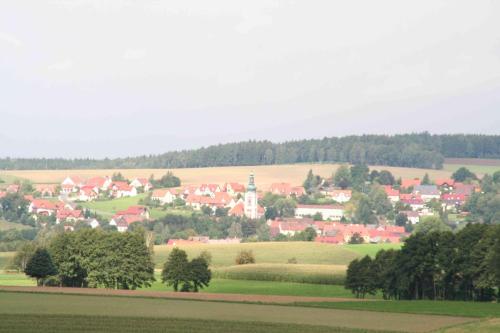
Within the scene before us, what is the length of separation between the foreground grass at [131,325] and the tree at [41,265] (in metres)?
30.3

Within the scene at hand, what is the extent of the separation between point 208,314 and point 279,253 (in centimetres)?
7205

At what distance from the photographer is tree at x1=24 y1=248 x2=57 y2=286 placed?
8569 cm

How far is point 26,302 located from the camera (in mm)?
64188

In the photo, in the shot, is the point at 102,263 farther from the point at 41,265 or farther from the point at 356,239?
the point at 356,239

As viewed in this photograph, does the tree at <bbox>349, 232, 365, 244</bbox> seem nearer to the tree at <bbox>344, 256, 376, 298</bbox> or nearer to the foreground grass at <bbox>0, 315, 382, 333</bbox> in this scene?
the tree at <bbox>344, 256, 376, 298</bbox>

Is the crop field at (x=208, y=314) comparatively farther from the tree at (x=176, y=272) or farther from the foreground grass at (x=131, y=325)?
the tree at (x=176, y=272)

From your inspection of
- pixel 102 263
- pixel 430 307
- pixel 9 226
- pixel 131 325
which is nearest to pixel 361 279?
pixel 430 307

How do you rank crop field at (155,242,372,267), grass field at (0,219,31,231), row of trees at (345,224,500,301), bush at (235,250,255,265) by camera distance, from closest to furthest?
row of trees at (345,224,500,301) < bush at (235,250,255,265) < crop field at (155,242,372,267) < grass field at (0,219,31,231)

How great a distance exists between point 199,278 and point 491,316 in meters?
30.1

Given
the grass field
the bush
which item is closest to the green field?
the bush

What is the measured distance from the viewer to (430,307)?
66.6 meters

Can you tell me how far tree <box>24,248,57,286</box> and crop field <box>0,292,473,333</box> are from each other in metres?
17.2

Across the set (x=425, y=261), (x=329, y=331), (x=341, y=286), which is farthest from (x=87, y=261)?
(x=329, y=331)

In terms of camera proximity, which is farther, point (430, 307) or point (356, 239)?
point (356, 239)
